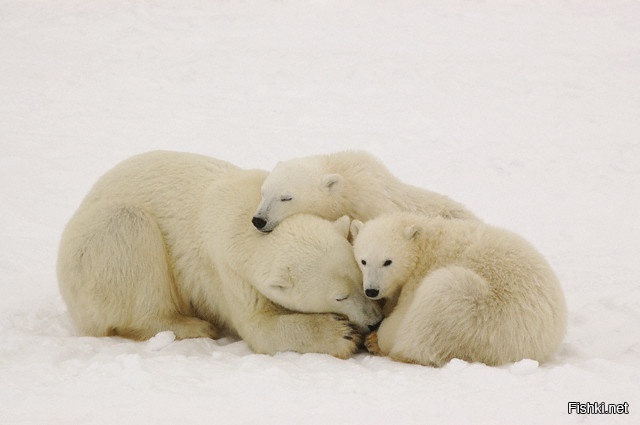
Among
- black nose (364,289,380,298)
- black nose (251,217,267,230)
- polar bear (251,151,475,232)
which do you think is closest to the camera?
black nose (364,289,380,298)

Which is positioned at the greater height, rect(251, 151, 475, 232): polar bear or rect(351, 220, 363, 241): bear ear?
rect(251, 151, 475, 232): polar bear

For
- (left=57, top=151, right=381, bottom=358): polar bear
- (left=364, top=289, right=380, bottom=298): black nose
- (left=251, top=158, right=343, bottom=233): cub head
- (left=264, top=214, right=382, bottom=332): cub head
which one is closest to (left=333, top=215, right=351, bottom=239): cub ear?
(left=57, top=151, right=381, bottom=358): polar bear

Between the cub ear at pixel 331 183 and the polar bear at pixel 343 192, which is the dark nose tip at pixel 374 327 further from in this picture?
the cub ear at pixel 331 183

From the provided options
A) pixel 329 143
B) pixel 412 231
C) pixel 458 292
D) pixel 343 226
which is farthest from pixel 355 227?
pixel 329 143

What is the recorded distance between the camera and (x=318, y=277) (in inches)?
172

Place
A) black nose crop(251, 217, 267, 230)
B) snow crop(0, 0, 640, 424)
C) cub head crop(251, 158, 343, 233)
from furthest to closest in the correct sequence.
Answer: cub head crop(251, 158, 343, 233) → black nose crop(251, 217, 267, 230) → snow crop(0, 0, 640, 424)

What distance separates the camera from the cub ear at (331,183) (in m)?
5.13

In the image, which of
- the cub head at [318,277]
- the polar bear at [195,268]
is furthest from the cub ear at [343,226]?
the cub head at [318,277]

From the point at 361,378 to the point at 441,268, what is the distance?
0.88 m

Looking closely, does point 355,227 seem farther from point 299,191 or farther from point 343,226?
point 299,191

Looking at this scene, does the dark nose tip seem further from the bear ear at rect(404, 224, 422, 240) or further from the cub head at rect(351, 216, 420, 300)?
the bear ear at rect(404, 224, 422, 240)

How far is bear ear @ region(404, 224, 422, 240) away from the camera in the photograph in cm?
443

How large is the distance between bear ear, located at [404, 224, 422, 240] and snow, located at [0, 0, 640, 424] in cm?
77

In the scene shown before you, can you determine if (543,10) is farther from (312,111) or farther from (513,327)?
(513,327)
